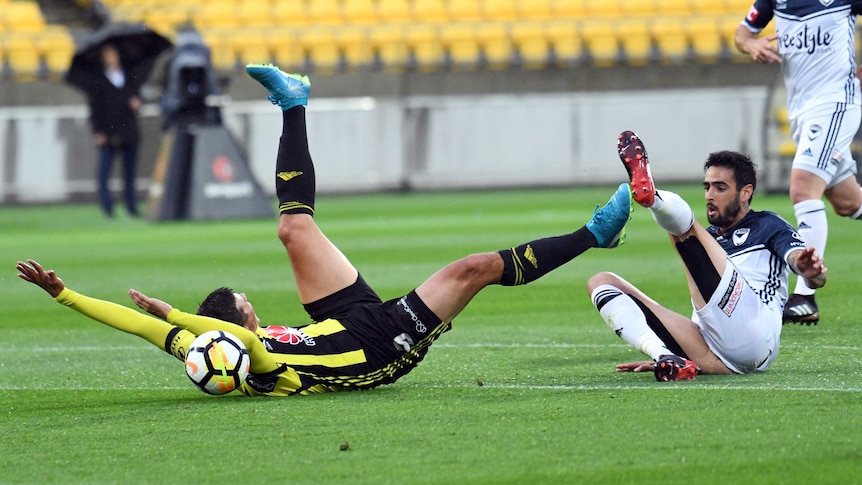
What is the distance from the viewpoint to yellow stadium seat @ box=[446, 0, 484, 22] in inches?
915

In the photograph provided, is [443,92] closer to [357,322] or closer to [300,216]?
[300,216]

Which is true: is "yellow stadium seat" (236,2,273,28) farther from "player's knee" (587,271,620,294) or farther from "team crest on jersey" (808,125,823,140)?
"player's knee" (587,271,620,294)

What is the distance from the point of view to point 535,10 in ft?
75.7

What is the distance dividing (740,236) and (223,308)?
228 cm

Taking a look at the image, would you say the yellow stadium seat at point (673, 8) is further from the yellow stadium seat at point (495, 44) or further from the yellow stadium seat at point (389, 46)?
the yellow stadium seat at point (389, 46)

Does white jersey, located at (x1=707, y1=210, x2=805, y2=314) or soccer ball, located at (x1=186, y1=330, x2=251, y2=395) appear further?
white jersey, located at (x1=707, y1=210, x2=805, y2=314)

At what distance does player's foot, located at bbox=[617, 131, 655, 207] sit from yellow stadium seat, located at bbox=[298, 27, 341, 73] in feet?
57.4

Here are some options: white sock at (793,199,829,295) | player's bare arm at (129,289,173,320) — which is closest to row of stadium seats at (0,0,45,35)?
white sock at (793,199,829,295)

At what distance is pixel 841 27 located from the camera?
26.3 feet

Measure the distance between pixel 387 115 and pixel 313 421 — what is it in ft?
57.1

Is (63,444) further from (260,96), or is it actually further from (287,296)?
(260,96)

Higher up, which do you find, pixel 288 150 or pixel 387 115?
pixel 288 150

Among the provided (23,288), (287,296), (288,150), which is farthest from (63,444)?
(23,288)

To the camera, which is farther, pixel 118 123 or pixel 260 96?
pixel 260 96
